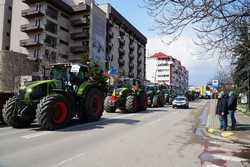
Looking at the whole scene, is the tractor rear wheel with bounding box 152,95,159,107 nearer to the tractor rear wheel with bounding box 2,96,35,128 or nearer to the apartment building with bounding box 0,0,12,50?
the tractor rear wheel with bounding box 2,96,35,128

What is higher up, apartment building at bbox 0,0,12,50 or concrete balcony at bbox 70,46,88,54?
apartment building at bbox 0,0,12,50

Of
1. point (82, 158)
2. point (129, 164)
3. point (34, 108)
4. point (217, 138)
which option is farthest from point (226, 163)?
point (34, 108)

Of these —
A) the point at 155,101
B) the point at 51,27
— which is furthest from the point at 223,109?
the point at 51,27

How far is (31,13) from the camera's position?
6147 centimetres

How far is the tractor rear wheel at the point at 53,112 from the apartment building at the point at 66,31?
39357 mm

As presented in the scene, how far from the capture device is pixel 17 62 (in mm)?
53406

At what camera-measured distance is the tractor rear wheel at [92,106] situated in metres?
16.8

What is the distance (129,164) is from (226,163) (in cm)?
275

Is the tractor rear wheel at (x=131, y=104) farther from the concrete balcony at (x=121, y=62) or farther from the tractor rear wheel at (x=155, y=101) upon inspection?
the concrete balcony at (x=121, y=62)

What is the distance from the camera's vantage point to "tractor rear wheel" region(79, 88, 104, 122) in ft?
55.3

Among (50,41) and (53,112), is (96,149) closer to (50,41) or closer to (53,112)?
(53,112)

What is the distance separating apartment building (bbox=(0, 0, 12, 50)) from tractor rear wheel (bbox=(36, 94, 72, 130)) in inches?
2175

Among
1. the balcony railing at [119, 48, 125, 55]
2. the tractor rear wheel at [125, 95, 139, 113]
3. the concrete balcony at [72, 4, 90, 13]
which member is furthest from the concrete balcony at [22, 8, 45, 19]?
the tractor rear wheel at [125, 95, 139, 113]

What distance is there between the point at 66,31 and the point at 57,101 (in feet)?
192
